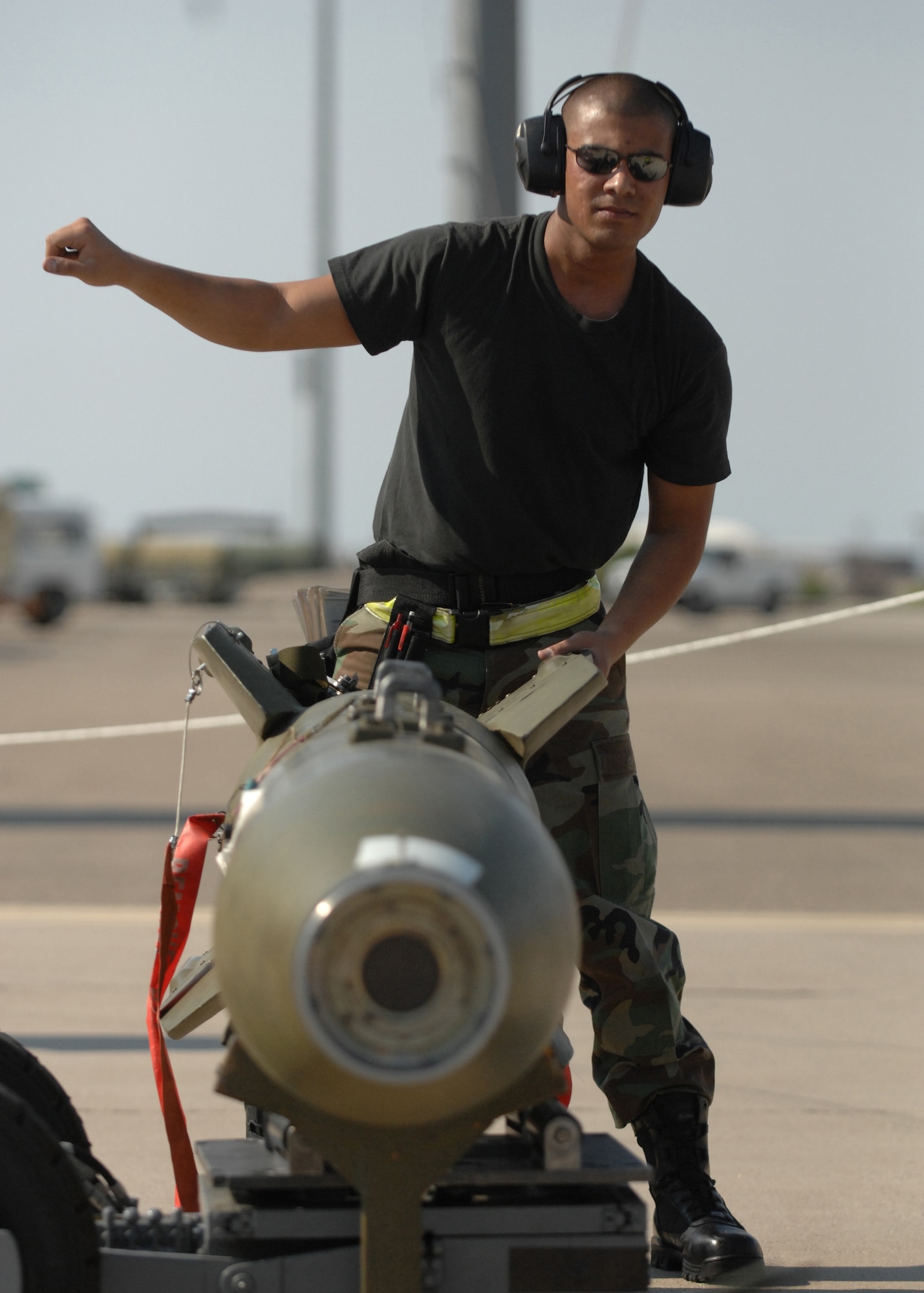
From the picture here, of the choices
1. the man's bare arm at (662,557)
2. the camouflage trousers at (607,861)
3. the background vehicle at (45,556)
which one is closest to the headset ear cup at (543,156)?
the man's bare arm at (662,557)

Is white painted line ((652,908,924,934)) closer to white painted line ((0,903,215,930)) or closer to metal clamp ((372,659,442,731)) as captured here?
white painted line ((0,903,215,930))

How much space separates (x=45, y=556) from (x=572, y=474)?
24.2 meters

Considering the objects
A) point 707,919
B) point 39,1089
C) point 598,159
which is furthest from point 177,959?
point 707,919

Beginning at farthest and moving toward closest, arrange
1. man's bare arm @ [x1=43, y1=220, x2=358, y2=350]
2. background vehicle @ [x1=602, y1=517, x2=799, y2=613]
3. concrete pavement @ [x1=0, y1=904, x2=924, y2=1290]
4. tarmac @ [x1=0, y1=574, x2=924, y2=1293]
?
background vehicle @ [x1=602, y1=517, x2=799, y2=613] < tarmac @ [x1=0, y1=574, x2=924, y2=1293] < concrete pavement @ [x1=0, y1=904, x2=924, y2=1290] < man's bare arm @ [x1=43, y1=220, x2=358, y2=350]

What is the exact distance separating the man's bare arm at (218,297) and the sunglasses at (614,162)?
476 millimetres

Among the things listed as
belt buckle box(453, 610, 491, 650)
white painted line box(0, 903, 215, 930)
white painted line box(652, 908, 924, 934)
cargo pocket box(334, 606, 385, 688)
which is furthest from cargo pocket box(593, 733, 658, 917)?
white painted line box(0, 903, 215, 930)

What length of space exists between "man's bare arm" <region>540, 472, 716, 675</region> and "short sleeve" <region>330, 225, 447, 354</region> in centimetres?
56

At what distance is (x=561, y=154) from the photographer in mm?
2787

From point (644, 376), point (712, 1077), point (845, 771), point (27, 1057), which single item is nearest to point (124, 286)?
point (644, 376)

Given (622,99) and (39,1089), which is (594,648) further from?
(39,1089)

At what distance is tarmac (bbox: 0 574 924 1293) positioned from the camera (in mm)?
3469

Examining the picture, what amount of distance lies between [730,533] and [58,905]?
3282cm

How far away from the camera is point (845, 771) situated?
11.0m

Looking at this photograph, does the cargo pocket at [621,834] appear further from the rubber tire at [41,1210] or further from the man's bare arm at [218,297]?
the rubber tire at [41,1210]
